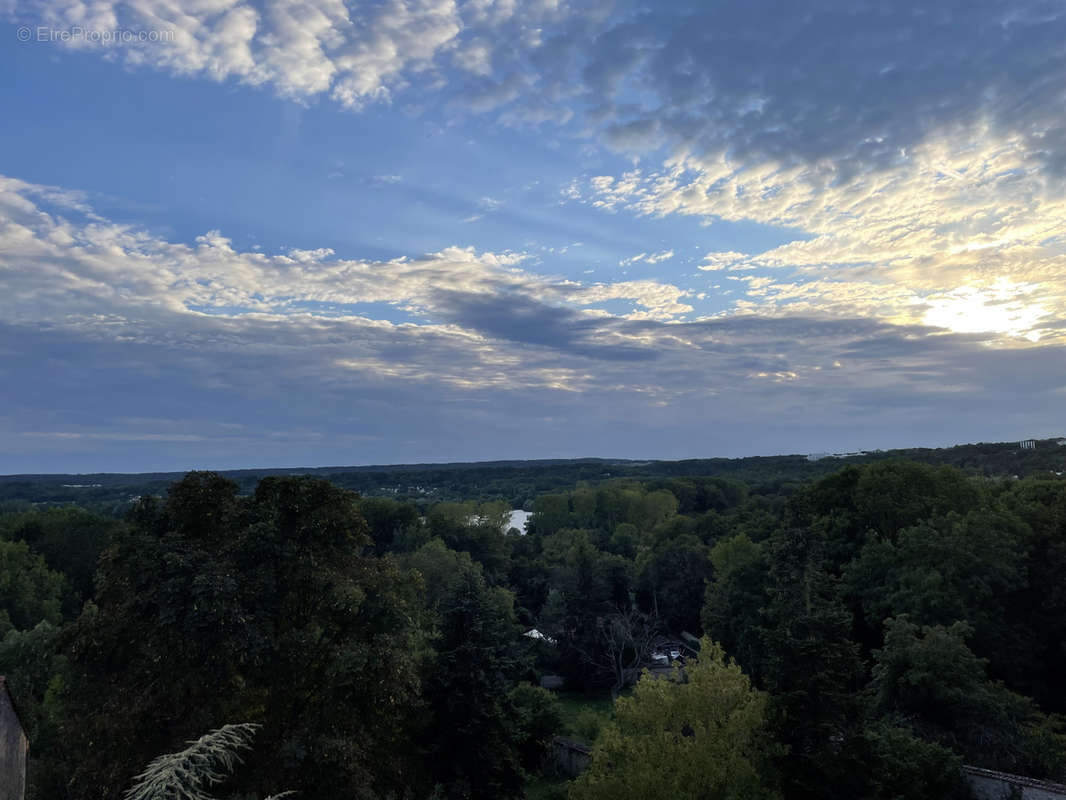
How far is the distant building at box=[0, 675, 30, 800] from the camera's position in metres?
9.91

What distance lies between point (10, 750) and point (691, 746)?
16.4 meters

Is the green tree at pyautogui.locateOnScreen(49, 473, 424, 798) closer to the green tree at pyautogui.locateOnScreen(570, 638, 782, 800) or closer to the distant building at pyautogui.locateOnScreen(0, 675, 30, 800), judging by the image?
the green tree at pyautogui.locateOnScreen(570, 638, 782, 800)

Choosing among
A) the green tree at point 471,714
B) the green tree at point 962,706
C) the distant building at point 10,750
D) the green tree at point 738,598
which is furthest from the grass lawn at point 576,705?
the distant building at point 10,750

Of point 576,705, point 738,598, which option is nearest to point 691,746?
point 738,598

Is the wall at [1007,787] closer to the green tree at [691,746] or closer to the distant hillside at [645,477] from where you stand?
the green tree at [691,746]

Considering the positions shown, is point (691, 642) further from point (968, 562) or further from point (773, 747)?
point (773, 747)

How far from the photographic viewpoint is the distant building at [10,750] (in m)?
9.91

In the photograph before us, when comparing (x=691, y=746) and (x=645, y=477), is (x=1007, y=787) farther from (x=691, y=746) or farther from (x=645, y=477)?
(x=645, y=477)

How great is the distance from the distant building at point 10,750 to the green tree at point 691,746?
14.6 metres

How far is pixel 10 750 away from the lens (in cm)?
1020

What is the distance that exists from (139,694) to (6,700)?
869 cm

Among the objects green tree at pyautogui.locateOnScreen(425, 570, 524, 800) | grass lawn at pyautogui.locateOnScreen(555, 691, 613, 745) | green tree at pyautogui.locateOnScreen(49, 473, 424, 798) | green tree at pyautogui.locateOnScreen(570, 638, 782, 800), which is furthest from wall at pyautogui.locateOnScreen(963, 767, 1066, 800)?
green tree at pyautogui.locateOnScreen(49, 473, 424, 798)

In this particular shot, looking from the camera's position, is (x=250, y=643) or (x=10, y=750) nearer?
(x=10, y=750)

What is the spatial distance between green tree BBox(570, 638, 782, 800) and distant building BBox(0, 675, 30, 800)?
47.8 ft
